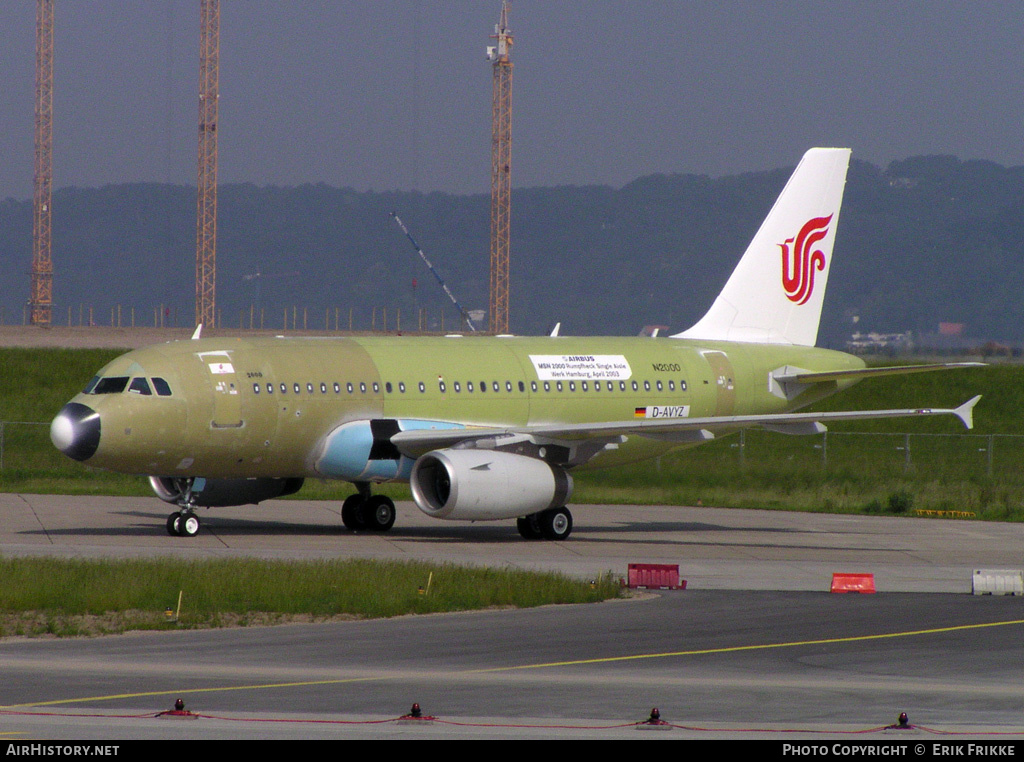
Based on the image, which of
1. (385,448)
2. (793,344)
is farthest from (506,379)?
(793,344)

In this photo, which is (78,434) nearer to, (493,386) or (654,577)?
(493,386)

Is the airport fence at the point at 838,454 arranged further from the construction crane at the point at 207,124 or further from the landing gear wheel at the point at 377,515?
the construction crane at the point at 207,124

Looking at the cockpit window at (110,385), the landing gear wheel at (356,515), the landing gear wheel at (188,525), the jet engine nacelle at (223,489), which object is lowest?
the landing gear wheel at (188,525)

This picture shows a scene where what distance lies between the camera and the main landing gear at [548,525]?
33.3m

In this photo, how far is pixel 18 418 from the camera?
2451 inches

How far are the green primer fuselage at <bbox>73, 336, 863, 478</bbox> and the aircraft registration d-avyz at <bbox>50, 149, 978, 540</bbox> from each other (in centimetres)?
4

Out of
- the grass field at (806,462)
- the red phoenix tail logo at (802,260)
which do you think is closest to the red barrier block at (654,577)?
the red phoenix tail logo at (802,260)

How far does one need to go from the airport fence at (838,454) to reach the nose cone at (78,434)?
20521 mm

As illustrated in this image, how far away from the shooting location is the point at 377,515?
34938mm

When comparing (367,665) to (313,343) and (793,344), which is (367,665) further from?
(793,344)

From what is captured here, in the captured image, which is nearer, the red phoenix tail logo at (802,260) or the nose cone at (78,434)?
Result: the nose cone at (78,434)

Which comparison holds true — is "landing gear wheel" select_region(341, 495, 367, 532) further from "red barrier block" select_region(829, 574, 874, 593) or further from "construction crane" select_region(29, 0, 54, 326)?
"construction crane" select_region(29, 0, 54, 326)

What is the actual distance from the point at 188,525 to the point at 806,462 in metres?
28.8

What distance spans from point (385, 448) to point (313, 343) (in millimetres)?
3077
